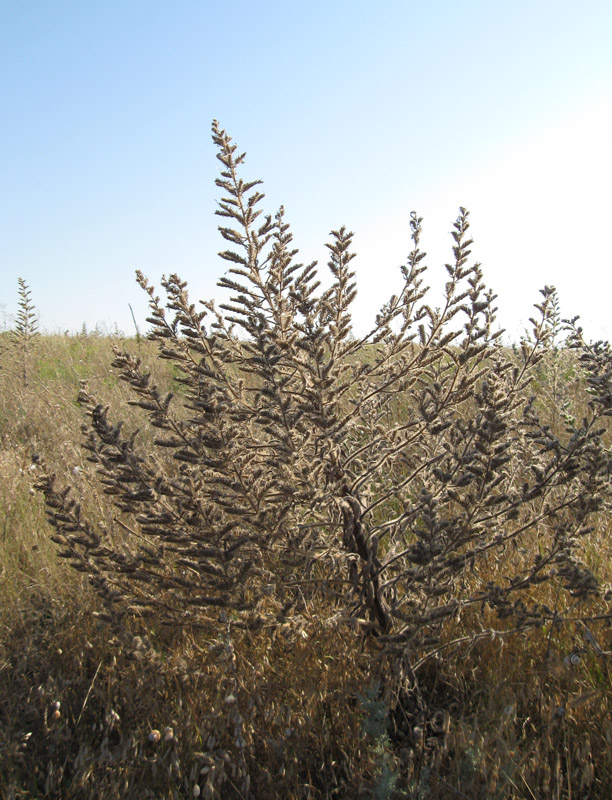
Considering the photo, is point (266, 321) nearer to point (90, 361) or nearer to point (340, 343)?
point (340, 343)

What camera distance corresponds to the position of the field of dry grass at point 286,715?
5.56 feet

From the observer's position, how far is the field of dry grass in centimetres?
170

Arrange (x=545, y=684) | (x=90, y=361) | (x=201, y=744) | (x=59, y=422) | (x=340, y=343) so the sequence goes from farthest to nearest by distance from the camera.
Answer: (x=90, y=361), (x=59, y=422), (x=340, y=343), (x=545, y=684), (x=201, y=744)

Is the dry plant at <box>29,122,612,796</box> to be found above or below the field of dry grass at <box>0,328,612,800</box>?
above

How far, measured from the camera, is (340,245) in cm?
216

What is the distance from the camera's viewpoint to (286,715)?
196 centimetres

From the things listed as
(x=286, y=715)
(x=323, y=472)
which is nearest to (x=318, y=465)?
(x=323, y=472)

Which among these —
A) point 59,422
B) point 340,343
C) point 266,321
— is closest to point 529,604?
point 340,343

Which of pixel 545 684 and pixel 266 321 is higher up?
pixel 266 321

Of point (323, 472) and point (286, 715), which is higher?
point (323, 472)

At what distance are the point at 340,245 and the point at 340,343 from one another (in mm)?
387

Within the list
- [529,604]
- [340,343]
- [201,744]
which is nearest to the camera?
[201,744]

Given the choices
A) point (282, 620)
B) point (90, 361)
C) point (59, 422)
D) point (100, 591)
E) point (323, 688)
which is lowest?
point (323, 688)

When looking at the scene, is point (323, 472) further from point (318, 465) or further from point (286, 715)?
point (286, 715)
